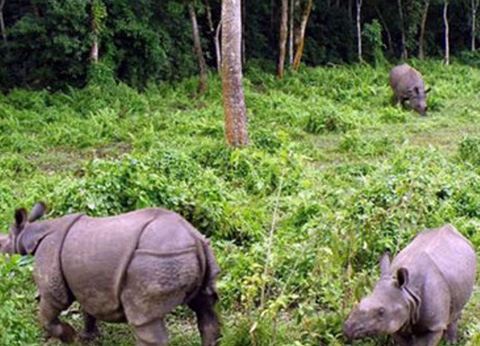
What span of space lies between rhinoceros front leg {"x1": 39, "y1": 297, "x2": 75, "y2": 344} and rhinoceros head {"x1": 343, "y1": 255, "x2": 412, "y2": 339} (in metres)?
1.99

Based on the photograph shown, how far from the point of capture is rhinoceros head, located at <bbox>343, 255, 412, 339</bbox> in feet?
17.6

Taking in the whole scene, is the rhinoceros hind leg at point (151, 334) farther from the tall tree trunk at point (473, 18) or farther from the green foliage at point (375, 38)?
the tall tree trunk at point (473, 18)

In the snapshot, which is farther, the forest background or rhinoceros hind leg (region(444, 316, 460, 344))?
the forest background

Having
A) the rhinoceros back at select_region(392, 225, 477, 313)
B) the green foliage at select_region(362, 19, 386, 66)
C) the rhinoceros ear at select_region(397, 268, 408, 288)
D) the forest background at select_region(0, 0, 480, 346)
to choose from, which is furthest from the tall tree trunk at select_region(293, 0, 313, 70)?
the rhinoceros ear at select_region(397, 268, 408, 288)

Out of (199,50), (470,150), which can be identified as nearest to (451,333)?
(470,150)

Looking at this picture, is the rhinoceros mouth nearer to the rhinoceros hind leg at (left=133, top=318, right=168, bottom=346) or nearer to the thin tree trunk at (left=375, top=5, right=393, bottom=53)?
the rhinoceros hind leg at (left=133, top=318, right=168, bottom=346)

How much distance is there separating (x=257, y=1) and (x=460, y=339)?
69.3 feet

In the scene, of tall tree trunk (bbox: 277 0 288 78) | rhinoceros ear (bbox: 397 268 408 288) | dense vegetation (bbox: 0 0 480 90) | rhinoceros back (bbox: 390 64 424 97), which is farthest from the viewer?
tall tree trunk (bbox: 277 0 288 78)

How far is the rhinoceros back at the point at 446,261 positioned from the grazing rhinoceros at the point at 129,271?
144 cm

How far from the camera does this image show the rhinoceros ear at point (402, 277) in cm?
544

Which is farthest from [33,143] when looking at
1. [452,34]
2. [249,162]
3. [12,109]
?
[452,34]

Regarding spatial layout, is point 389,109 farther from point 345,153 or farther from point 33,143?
point 33,143

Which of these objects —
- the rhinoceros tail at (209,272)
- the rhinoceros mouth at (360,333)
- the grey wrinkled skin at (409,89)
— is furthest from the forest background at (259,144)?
the grey wrinkled skin at (409,89)

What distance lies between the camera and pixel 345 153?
13555 millimetres
